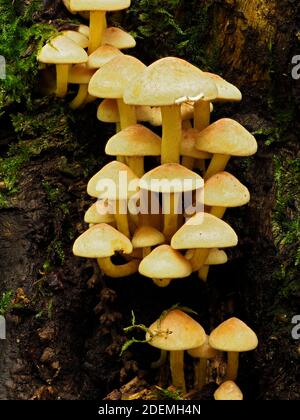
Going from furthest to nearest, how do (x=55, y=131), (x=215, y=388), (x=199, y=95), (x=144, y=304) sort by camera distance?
(x=55, y=131), (x=144, y=304), (x=215, y=388), (x=199, y=95)

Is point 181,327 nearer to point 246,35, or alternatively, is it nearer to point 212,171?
point 212,171

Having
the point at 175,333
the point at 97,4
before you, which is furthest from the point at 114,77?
the point at 175,333

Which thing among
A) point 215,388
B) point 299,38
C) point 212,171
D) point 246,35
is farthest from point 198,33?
point 215,388

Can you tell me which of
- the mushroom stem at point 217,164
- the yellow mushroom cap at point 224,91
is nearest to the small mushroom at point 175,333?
the mushroom stem at point 217,164

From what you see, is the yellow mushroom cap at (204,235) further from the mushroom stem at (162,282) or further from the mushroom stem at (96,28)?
the mushroom stem at (96,28)

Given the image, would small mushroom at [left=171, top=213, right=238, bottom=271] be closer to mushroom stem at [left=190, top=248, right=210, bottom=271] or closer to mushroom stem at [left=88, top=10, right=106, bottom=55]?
mushroom stem at [left=190, top=248, right=210, bottom=271]

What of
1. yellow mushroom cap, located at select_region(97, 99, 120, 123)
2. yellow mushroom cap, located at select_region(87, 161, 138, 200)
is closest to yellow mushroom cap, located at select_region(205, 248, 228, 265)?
yellow mushroom cap, located at select_region(87, 161, 138, 200)
